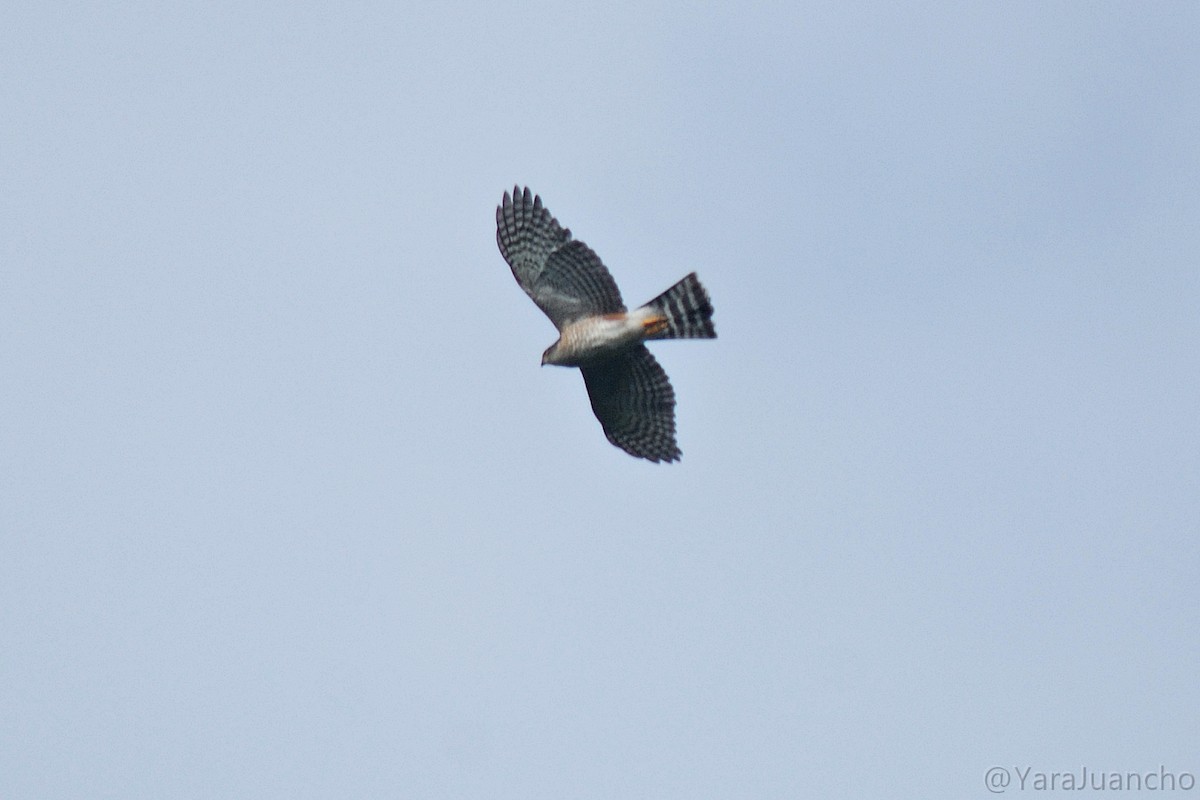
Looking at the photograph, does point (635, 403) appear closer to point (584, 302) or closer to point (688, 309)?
point (584, 302)

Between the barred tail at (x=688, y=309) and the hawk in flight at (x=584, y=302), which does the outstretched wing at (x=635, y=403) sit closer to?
the hawk in flight at (x=584, y=302)

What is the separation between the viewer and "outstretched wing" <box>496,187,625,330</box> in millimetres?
14680

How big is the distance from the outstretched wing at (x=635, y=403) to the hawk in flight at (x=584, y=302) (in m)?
0.03

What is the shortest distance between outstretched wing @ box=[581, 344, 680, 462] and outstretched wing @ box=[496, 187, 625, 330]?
82cm

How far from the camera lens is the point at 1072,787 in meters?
14.0

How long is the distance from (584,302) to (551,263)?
0.61 metres

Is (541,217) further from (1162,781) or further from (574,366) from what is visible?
(1162,781)

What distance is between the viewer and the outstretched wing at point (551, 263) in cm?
1468

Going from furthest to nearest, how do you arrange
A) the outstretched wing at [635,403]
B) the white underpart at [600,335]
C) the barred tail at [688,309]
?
the outstretched wing at [635,403]
the white underpart at [600,335]
the barred tail at [688,309]

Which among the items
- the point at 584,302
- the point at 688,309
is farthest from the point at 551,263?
the point at 688,309

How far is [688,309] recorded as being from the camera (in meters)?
14.4

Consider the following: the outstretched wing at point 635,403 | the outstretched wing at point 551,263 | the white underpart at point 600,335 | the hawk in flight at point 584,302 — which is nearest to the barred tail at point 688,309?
the hawk in flight at point 584,302

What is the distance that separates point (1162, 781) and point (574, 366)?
811 centimetres

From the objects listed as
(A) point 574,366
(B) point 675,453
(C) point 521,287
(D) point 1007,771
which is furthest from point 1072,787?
(C) point 521,287
